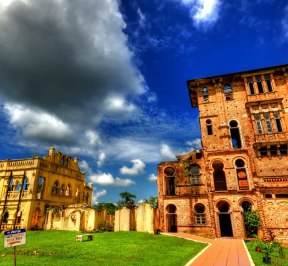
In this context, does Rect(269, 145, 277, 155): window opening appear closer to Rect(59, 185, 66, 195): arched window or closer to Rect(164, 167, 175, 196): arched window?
Rect(164, 167, 175, 196): arched window

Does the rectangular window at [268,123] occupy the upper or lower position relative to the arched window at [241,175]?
upper

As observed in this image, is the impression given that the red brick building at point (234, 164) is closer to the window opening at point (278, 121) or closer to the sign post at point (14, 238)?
the window opening at point (278, 121)

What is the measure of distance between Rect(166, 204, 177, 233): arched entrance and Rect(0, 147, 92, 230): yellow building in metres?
11.8

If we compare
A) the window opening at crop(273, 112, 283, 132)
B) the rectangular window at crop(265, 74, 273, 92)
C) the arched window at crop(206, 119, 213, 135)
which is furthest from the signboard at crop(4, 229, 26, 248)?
the rectangular window at crop(265, 74, 273, 92)

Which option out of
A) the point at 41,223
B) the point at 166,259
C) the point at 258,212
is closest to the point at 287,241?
the point at 258,212

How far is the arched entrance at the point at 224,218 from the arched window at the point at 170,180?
21.3ft

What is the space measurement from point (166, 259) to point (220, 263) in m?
2.86

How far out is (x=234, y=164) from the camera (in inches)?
1019

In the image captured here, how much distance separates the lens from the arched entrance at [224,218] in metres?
25.0

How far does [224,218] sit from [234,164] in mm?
6614

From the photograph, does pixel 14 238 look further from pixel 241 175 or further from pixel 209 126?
pixel 209 126

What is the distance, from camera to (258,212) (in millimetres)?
23094

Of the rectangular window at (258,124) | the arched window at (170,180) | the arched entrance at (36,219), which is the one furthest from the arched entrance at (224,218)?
the arched entrance at (36,219)

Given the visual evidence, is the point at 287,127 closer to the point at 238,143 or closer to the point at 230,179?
the point at 238,143
